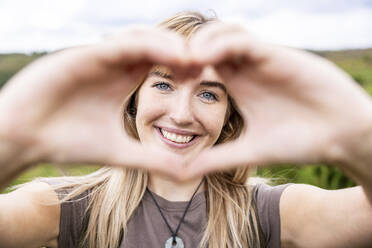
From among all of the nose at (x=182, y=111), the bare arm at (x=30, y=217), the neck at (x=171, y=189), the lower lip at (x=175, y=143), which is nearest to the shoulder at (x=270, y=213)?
the neck at (x=171, y=189)

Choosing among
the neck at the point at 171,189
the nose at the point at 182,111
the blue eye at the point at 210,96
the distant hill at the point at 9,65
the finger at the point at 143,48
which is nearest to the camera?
the finger at the point at 143,48

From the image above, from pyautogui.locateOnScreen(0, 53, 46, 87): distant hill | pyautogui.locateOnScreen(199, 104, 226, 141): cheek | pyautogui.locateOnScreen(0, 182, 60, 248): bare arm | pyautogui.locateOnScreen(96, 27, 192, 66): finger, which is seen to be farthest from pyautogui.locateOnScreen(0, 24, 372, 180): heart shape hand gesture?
pyautogui.locateOnScreen(0, 53, 46, 87): distant hill

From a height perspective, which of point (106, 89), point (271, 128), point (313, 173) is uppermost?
point (106, 89)

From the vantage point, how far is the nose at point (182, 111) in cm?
200

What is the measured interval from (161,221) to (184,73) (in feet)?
4.19

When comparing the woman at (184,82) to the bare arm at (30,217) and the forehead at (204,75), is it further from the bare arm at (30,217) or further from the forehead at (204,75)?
the forehead at (204,75)

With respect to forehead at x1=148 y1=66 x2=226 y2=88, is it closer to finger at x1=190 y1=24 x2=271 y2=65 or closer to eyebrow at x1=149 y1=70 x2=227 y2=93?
eyebrow at x1=149 y1=70 x2=227 y2=93

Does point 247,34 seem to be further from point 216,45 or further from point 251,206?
point 251,206

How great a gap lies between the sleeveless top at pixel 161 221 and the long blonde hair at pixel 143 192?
0.12 ft

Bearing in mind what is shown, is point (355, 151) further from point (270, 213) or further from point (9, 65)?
point (9, 65)

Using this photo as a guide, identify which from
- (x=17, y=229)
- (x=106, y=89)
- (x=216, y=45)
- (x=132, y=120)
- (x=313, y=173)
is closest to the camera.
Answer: (x=216, y=45)

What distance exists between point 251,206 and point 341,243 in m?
0.58

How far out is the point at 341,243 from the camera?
176 cm

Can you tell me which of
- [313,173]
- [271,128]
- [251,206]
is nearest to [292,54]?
[271,128]
